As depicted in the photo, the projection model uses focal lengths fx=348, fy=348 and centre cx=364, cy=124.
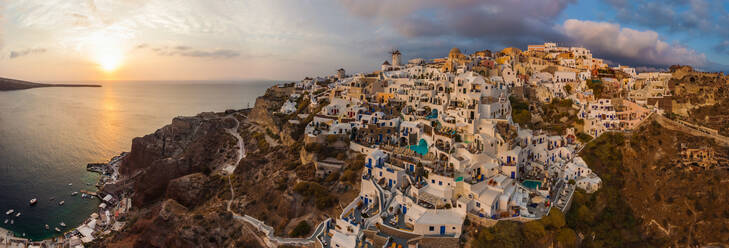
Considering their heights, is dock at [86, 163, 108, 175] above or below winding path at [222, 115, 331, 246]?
below

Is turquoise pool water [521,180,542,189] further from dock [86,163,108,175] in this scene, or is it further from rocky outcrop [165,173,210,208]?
dock [86,163,108,175]

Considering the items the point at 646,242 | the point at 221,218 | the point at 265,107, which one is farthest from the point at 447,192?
the point at 265,107

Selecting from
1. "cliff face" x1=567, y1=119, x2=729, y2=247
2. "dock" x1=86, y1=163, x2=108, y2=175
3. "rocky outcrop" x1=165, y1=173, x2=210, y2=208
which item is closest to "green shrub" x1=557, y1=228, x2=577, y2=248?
"cliff face" x1=567, y1=119, x2=729, y2=247

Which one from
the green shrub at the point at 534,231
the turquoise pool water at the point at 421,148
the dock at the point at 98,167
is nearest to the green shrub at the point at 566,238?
the green shrub at the point at 534,231

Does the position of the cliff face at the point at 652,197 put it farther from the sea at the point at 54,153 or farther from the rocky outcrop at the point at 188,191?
the sea at the point at 54,153

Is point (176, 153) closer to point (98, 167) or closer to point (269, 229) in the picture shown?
point (98, 167)

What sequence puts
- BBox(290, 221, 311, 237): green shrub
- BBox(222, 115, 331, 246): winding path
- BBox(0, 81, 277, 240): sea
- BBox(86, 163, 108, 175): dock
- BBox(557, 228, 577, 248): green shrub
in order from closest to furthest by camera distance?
BBox(557, 228, 577, 248): green shrub < BBox(222, 115, 331, 246): winding path < BBox(290, 221, 311, 237): green shrub < BBox(0, 81, 277, 240): sea < BBox(86, 163, 108, 175): dock
